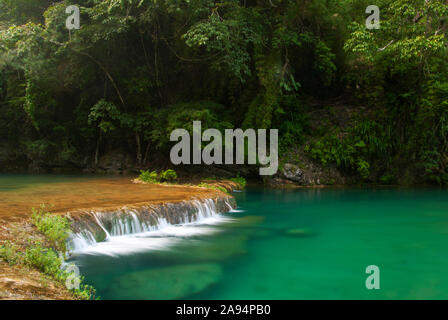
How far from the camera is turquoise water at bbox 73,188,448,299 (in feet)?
15.2

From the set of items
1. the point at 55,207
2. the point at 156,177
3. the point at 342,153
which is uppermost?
the point at 342,153

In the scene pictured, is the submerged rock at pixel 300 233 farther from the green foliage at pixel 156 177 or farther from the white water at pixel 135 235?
the green foliage at pixel 156 177

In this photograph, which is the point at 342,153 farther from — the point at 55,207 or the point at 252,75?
the point at 55,207

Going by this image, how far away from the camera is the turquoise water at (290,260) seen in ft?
15.2

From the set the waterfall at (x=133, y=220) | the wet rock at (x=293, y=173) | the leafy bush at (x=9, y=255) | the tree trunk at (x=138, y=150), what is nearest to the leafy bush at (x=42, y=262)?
the leafy bush at (x=9, y=255)

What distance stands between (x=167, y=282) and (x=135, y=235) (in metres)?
2.17

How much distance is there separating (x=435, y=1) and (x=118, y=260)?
12324 mm

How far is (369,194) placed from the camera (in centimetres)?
1291

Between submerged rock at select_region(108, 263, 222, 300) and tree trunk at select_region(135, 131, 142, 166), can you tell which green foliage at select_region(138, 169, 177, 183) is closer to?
tree trunk at select_region(135, 131, 142, 166)

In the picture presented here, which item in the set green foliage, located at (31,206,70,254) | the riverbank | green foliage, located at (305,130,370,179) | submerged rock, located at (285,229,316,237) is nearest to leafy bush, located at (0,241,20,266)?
the riverbank

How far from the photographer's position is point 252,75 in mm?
15430

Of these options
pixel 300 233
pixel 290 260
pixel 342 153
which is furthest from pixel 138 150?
pixel 290 260
